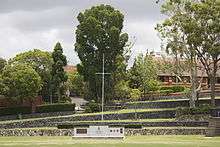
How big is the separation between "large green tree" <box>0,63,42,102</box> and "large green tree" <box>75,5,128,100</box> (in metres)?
7.16

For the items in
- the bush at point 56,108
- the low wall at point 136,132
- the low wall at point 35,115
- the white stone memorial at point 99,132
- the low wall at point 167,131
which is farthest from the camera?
the bush at point 56,108

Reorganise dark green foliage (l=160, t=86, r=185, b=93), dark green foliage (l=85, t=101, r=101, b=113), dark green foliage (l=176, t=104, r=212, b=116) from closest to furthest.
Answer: dark green foliage (l=176, t=104, r=212, b=116) < dark green foliage (l=85, t=101, r=101, b=113) < dark green foliage (l=160, t=86, r=185, b=93)

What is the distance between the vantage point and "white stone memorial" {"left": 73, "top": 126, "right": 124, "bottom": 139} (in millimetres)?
42938

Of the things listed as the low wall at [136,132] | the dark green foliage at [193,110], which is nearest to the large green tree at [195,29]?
the dark green foliage at [193,110]

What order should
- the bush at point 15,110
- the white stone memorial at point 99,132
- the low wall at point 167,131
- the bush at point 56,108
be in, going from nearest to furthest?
the white stone memorial at point 99,132 → the low wall at point 167,131 → the bush at point 15,110 → the bush at point 56,108

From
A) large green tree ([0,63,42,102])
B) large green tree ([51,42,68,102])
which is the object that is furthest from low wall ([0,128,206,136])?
large green tree ([51,42,68,102])

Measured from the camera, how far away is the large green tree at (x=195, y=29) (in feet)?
184

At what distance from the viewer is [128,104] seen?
6875 cm

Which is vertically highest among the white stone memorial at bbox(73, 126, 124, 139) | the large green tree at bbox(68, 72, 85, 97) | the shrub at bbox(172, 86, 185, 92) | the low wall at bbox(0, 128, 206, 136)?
the large green tree at bbox(68, 72, 85, 97)

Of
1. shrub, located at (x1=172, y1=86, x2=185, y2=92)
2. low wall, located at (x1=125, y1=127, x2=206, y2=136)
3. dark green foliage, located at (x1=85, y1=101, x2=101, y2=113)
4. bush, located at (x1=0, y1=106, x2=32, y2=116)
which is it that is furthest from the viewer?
shrub, located at (x1=172, y1=86, x2=185, y2=92)

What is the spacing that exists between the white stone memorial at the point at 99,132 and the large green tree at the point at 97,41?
27938mm

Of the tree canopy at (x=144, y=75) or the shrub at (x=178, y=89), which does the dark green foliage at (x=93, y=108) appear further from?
the shrub at (x=178, y=89)

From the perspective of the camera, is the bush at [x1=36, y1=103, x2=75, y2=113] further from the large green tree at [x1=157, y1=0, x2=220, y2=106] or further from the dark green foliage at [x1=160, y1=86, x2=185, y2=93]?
the dark green foliage at [x1=160, y1=86, x2=185, y2=93]

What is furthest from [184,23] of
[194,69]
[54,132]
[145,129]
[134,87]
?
[134,87]
